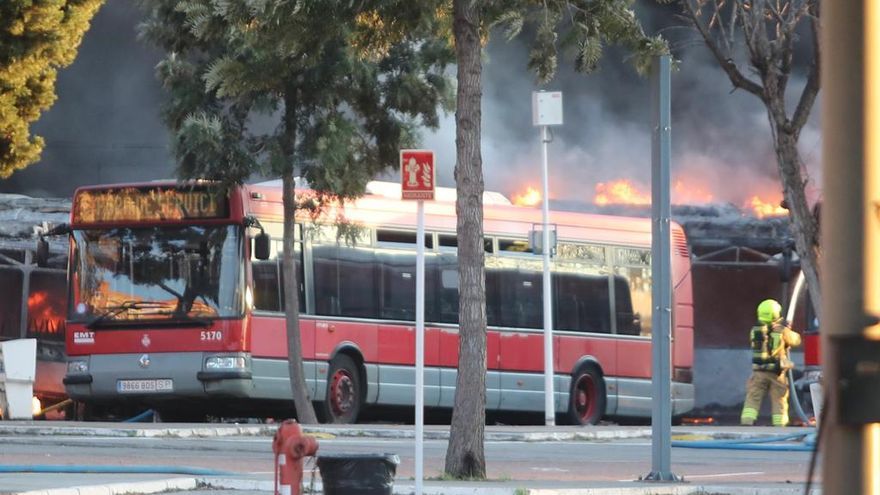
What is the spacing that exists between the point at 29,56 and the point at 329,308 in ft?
23.0

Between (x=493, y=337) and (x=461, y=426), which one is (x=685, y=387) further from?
(x=461, y=426)

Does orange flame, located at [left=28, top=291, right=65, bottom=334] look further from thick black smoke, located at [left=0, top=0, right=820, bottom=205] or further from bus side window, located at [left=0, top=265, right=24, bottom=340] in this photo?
thick black smoke, located at [left=0, top=0, right=820, bottom=205]

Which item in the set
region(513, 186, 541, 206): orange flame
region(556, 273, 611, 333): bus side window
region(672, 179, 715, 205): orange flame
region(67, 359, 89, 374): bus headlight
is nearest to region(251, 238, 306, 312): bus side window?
region(67, 359, 89, 374): bus headlight

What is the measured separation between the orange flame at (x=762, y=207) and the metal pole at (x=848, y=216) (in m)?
33.9

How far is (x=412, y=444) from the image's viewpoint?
65.8ft

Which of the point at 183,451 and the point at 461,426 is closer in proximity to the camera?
the point at 461,426

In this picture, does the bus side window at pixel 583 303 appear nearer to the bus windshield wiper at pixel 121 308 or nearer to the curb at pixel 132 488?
the bus windshield wiper at pixel 121 308

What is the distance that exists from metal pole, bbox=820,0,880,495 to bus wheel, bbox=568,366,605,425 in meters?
24.9

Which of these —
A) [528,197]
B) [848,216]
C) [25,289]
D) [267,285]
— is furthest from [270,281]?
[848,216]

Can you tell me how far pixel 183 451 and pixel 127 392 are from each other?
6035mm

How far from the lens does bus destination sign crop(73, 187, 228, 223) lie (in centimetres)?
2362

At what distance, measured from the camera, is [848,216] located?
3.09m

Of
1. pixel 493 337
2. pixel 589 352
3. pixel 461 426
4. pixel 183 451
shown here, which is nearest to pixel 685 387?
pixel 589 352

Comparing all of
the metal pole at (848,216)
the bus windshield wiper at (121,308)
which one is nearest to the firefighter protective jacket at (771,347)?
the bus windshield wiper at (121,308)
